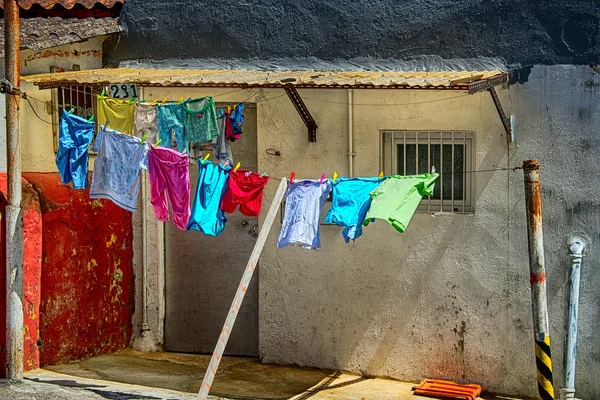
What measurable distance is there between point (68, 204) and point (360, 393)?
12.5 feet

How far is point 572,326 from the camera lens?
397 inches

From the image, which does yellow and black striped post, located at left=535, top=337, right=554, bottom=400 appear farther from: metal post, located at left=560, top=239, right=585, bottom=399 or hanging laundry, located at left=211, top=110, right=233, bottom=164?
hanging laundry, located at left=211, top=110, right=233, bottom=164

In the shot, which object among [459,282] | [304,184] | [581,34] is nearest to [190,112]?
[304,184]

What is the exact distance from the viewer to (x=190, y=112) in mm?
10273

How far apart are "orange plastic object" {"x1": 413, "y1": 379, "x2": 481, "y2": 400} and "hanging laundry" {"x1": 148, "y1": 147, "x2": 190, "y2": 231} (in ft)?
10.0

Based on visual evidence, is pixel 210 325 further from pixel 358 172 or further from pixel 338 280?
pixel 358 172

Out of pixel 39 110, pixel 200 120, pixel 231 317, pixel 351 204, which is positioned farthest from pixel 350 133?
pixel 39 110

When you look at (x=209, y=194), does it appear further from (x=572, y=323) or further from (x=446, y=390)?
(x=572, y=323)

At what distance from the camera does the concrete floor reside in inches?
409

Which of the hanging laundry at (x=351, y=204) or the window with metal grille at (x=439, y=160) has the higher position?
the window with metal grille at (x=439, y=160)

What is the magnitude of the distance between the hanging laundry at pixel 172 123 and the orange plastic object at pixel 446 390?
3541 mm

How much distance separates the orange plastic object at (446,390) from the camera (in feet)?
34.1

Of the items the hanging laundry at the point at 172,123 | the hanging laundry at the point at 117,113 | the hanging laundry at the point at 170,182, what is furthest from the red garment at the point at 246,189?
the hanging laundry at the point at 117,113

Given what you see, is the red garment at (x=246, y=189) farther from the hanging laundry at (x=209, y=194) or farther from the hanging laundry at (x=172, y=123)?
the hanging laundry at (x=172, y=123)
